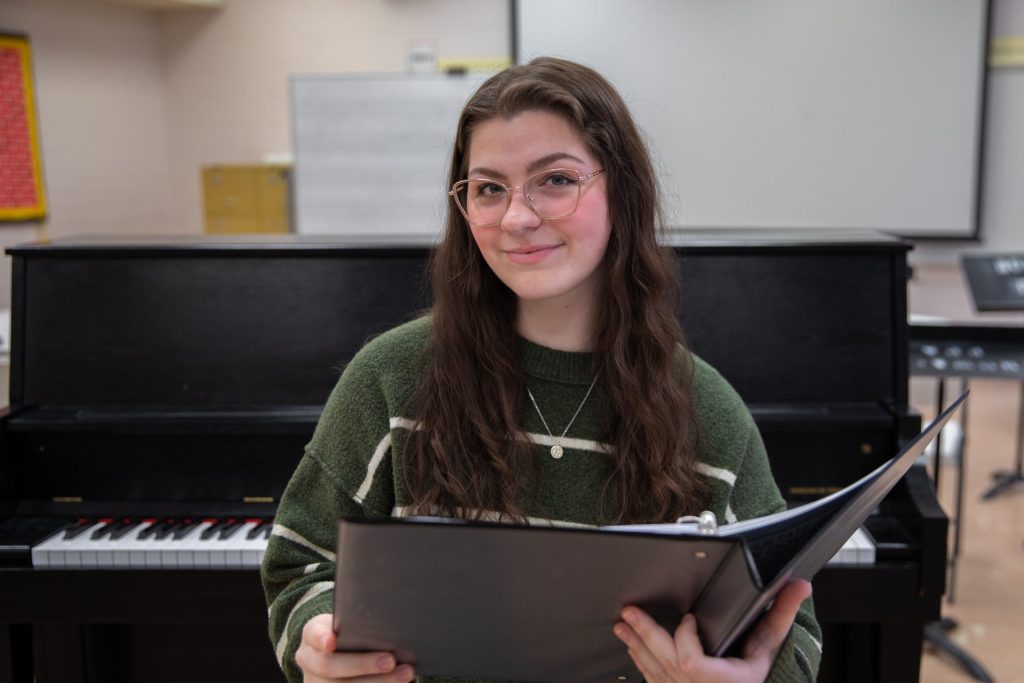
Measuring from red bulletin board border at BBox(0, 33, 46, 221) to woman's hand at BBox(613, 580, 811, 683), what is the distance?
4.38m

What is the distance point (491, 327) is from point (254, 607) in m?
0.88

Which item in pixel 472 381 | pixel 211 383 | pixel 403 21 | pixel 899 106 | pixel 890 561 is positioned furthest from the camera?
pixel 403 21

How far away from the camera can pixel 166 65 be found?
5.76m

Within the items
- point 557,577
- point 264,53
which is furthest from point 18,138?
point 557,577

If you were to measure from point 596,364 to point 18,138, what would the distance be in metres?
4.24

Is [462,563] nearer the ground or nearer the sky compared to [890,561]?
nearer the sky

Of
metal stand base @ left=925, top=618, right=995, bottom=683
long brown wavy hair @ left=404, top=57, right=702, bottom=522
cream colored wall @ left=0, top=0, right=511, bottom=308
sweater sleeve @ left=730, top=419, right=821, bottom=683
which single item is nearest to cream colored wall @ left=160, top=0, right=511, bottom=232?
cream colored wall @ left=0, top=0, right=511, bottom=308

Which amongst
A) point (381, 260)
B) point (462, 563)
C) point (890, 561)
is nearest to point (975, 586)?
point (890, 561)

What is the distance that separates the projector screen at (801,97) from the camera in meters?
5.04

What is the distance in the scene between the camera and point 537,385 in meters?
1.27

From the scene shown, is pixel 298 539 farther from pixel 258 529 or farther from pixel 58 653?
pixel 58 653

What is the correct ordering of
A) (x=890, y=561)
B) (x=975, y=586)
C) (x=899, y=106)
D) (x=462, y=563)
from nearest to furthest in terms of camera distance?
(x=462, y=563), (x=890, y=561), (x=975, y=586), (x=899, y=106)

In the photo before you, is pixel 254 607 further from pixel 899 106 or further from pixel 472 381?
pixel 899 106

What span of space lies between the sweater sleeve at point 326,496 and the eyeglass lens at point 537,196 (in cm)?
26
